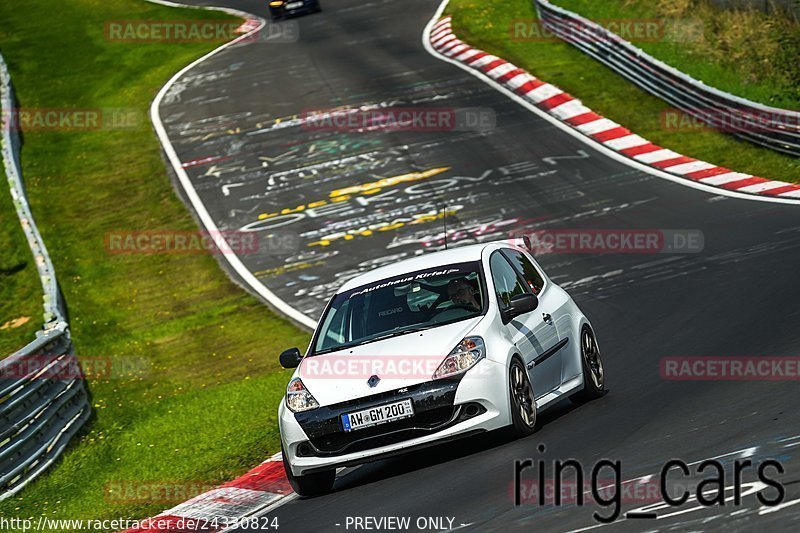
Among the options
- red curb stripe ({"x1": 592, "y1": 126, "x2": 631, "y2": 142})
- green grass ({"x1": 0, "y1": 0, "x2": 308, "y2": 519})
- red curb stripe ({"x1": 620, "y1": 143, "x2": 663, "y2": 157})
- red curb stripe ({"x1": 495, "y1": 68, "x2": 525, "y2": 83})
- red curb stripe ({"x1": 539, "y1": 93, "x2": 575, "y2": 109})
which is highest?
red curb stripe ({"x1": 495, "y1": 68, "x2": 525, "y2": 83})

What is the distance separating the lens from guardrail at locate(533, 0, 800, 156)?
2123 cm

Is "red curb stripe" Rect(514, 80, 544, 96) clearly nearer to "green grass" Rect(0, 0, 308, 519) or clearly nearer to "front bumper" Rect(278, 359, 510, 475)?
"green grass" Rect(0, 0, 308, 519)

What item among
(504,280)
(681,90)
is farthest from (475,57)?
(504,280)

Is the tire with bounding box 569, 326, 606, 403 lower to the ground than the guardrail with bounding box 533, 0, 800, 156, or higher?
higher

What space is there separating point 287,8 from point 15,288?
68.6ft

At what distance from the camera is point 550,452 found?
9.03 m

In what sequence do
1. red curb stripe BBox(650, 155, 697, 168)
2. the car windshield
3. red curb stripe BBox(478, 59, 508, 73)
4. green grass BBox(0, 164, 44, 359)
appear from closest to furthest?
the car windshield → green grass BBox(0, 164, 44, 359) → red curb stripe BBox(650, 155, 697, 168) → red curb stripe BBox(478, 59, 508, 73)

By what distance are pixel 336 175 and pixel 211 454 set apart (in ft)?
42.8

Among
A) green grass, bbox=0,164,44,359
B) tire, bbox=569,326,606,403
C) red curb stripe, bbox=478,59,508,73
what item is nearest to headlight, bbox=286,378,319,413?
tire, bbox=569,326,606,403

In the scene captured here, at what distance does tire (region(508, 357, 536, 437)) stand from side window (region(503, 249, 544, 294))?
59.6 inches

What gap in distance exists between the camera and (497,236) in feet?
65.4

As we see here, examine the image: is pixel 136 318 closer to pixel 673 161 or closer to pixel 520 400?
pixel 673 161

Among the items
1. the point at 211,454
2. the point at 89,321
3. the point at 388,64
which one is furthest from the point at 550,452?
the point at 388,64

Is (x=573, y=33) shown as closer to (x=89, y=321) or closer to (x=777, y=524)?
(x=89, y=321)
